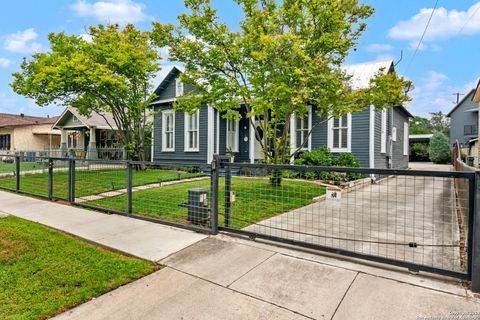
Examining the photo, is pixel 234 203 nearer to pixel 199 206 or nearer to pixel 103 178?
pixel 199 206

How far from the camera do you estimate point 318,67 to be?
23.6 ft

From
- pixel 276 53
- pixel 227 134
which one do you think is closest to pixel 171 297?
pixel 276 53

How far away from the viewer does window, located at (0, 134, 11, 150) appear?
27814 millimetres

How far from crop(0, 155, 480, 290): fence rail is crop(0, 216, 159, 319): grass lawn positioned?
4.71 feet

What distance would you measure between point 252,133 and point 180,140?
Answer: 4.10m

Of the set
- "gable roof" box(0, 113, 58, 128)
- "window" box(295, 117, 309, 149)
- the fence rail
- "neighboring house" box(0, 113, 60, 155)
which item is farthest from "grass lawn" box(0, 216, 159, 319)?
"gable roof" box(0, 113, 58, 128)

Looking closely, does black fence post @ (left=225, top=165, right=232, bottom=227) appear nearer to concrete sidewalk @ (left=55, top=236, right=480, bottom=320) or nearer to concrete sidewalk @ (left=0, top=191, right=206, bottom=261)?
concrete sidewalk @ (left=0, top=191, right=206, bottom=261)

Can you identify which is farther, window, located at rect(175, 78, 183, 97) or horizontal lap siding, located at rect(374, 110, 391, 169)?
window, located at rect(175, 78, 183, 97)

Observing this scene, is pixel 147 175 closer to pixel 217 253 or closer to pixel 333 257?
pixel 217 253

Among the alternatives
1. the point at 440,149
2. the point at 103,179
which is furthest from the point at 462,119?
the point at 103,179

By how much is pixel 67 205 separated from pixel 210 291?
550cm

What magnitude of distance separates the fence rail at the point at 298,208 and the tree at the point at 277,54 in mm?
2184

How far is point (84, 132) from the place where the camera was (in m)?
23.5

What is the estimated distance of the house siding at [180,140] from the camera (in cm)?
1410
